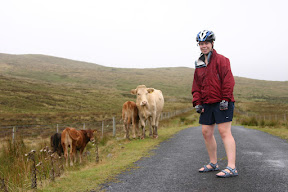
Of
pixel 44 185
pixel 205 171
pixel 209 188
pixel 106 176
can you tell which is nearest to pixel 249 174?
→ pixel 205 171

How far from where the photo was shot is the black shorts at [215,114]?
4289mm

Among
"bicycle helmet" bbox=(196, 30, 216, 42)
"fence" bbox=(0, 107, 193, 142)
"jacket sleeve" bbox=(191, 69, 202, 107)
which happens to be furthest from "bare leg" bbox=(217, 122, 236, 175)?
"fence" bbox=(0, 107, 193, 142)

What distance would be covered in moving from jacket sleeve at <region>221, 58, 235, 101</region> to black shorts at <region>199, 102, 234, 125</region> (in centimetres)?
19

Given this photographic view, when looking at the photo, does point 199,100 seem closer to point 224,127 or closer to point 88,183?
point 224,127

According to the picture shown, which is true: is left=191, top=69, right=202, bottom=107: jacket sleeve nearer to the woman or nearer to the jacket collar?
the woman

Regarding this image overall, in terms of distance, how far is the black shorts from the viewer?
169 inches

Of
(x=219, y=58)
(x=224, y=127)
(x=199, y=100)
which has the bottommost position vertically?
(x=224, y=127)

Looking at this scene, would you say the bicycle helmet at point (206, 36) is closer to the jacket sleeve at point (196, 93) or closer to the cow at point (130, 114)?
the jacket sleeve at point (196, 93)

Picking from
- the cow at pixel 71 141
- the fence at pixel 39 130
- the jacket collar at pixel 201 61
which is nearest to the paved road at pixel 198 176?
the jacket collar at pixel 201 61

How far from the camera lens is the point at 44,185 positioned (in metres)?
4.47

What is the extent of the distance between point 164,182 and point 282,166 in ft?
8.13

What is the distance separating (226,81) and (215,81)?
18cm

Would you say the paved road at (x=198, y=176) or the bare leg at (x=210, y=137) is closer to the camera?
the paved road at (x=198, y=176)

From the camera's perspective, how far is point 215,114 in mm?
4367
